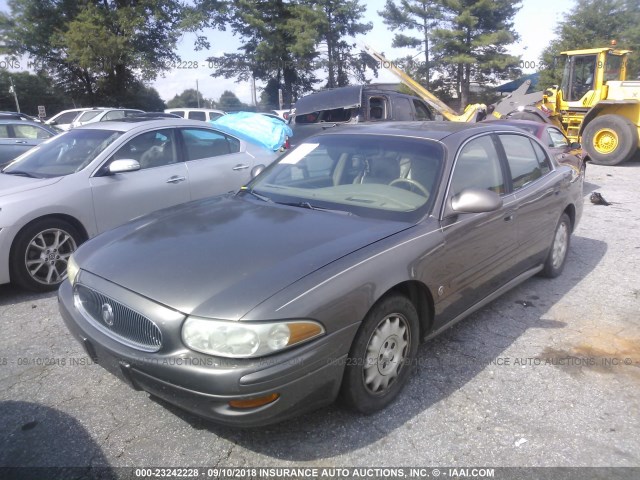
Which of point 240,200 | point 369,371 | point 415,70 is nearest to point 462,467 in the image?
point 369,371

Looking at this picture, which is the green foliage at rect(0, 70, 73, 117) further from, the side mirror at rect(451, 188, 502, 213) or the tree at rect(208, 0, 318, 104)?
the side mirror at rect(451, 188, 502, 213)

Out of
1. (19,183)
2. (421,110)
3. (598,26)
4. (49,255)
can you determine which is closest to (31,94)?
(421,110)

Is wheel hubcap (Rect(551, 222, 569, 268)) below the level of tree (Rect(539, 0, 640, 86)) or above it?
below

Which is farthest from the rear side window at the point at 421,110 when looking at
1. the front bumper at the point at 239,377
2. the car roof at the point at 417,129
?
the front bumper at the point at 239,377

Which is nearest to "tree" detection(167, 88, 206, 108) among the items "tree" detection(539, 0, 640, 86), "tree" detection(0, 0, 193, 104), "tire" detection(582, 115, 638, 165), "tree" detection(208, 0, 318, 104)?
"tree" detection(208, 0, 318, 104)

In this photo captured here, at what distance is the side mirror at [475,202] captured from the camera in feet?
9.95

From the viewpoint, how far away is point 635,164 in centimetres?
1372

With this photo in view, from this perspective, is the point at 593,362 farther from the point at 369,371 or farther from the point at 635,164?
the point at 635,164

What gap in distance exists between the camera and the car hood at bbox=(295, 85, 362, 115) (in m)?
9.59

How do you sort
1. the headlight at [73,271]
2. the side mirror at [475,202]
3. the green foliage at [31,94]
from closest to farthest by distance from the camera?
the headlight at [73,271] → the side mirror at [475,202] → the green foliage at [31,94]

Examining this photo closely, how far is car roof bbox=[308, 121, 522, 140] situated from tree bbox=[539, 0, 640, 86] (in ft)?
107

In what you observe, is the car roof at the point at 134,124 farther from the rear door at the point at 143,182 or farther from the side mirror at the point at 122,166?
the side mirror at the point at 122,166

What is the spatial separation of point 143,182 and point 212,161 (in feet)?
3.04

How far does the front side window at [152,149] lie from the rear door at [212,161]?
0.15 metres
